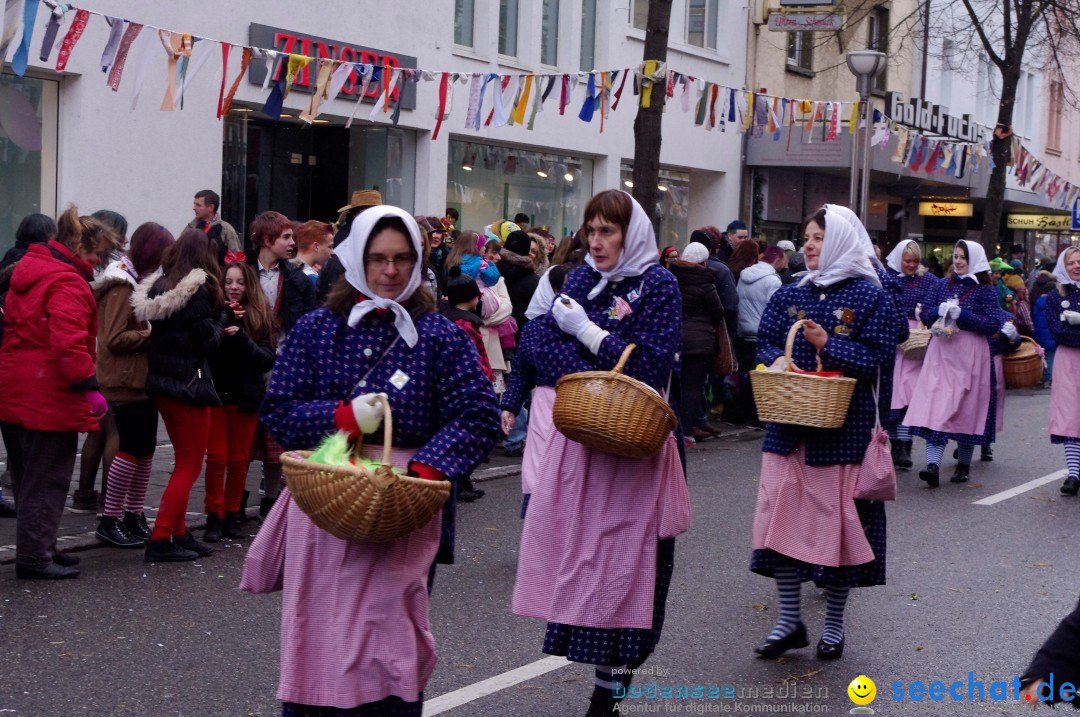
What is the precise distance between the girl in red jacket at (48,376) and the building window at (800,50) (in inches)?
776

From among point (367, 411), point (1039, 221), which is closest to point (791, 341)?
point (367, 411)

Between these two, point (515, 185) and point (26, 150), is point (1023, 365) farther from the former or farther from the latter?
point (515, 185)

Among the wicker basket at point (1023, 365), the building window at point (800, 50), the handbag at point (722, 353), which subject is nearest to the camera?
the wicker basket at point (1023, 365)

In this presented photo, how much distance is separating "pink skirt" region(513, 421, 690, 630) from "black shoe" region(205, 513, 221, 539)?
342 centimetres

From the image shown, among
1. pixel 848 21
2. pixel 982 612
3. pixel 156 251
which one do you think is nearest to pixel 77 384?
pixel 156 251

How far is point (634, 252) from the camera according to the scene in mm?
5359

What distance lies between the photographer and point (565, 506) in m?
5.25

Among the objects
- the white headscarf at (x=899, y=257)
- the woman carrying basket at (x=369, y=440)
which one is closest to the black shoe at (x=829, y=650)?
the woman carrying basket at (x=369, y=440)

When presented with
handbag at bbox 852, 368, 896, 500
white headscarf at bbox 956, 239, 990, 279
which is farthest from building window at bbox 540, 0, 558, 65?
handbag at bbox 852, 368, 896, 500

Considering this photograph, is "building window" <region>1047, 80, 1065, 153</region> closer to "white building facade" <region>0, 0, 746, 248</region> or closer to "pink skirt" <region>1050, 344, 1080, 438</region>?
"white building facade" <region>0, 0, 746, 248</region>

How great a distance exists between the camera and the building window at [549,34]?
19609 millimetres

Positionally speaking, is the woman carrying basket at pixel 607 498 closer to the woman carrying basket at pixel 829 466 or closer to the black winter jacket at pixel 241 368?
the woman carrying basket at pixel 829 466

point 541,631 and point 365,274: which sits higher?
point 365,274

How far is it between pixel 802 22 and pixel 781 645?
16.3 metres
